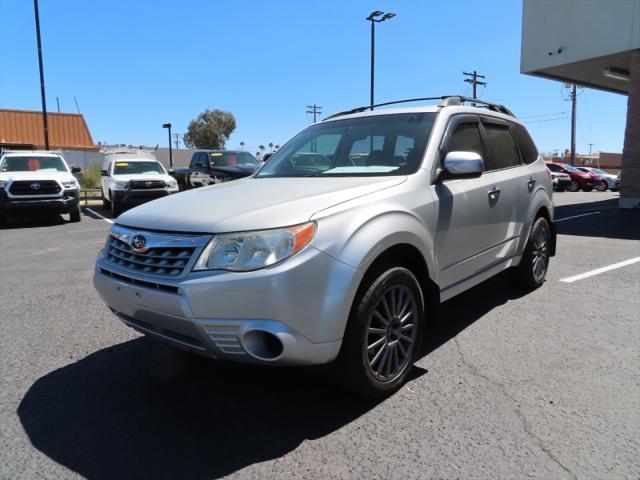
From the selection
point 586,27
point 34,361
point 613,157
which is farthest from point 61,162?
point 613,157

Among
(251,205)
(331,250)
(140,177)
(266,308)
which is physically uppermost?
(251,205)

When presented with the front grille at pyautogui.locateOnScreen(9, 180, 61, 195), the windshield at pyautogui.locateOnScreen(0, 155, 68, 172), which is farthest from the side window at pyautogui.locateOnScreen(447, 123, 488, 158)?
the windshield at pyautogui.locateOnScreen(0, 155, 68, 172)

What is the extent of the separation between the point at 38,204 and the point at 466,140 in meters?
11.4

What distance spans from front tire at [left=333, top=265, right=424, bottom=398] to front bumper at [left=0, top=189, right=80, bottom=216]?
457 inches

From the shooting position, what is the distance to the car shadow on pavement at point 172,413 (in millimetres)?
2414

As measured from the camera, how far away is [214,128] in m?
72.9

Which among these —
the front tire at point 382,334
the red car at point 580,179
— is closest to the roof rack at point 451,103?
the front tire at point 382,334

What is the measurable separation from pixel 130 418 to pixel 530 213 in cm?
402

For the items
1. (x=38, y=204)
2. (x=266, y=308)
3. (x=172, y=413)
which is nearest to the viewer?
(x=266, y=308)

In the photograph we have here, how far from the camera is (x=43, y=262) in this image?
23.9 feet

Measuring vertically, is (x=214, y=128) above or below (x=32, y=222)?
above

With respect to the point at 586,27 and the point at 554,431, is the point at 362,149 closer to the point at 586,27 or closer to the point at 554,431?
the point at 554,431

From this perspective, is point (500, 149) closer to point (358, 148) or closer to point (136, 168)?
point (358, 148)

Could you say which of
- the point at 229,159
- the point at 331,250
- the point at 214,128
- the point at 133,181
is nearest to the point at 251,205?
the point at 331,250
